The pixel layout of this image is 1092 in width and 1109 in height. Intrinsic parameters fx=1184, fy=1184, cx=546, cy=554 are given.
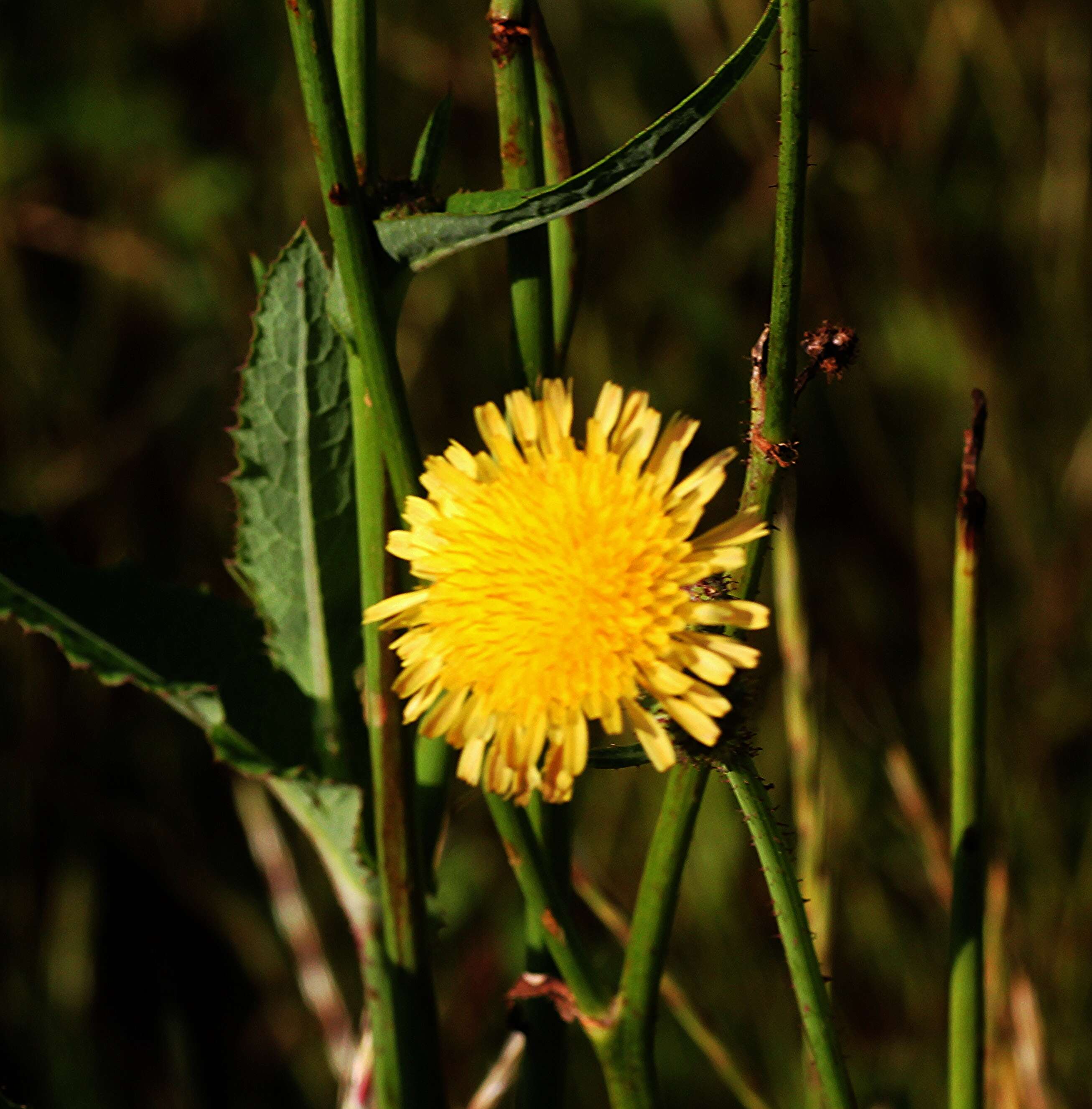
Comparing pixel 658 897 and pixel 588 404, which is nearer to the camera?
pixel 658 897

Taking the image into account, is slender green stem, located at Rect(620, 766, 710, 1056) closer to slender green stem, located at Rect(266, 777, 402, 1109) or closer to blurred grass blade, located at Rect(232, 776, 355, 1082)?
slender green stem, located at Rect(266, 777, 402, 1109)

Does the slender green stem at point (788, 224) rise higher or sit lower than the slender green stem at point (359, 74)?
lower

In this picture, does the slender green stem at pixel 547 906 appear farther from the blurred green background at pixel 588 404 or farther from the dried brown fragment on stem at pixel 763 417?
the blurred green background at pixel 588 404

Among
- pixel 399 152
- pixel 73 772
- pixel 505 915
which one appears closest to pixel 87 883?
pixel 73 772

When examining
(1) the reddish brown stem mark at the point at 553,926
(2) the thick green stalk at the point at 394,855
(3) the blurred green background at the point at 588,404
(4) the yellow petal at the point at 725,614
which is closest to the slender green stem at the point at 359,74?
(2) the thick green stalk at the point at 394,855

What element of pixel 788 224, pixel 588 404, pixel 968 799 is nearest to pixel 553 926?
pixel 968 799

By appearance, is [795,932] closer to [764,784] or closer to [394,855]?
[764,784]
